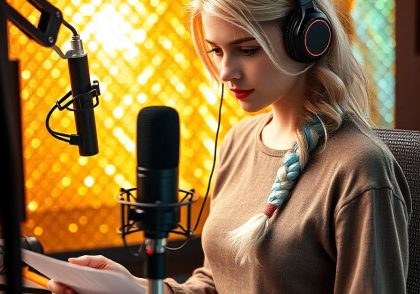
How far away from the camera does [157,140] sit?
72cm

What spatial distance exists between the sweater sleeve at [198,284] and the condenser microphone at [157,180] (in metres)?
0.71

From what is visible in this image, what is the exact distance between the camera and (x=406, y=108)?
2793 millimetres

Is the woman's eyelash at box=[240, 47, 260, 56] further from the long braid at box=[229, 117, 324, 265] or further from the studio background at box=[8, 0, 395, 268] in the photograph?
the studio background at box=[8, 0, 395, 268]

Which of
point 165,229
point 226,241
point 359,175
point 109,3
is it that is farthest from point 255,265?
point 109,3

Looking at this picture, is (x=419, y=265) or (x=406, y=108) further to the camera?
(x=406, y=108)

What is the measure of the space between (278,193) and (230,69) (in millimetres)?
224

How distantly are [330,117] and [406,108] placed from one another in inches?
62.2

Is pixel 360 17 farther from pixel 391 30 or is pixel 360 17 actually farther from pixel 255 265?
pixel 255 265

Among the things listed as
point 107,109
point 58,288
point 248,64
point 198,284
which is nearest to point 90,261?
point 58,288

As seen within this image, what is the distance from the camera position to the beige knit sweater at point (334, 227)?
3.84 ft

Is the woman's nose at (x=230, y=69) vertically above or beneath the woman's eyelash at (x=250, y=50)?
beneath

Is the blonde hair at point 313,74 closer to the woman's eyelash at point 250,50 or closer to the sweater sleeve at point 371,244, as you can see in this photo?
the woman's eyelash at point 250,50

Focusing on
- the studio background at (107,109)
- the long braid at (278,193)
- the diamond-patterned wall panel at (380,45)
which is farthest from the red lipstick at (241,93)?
the diamond-patterned wall panel at (380,45)

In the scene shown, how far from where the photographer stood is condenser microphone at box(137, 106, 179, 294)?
0.73 metres
